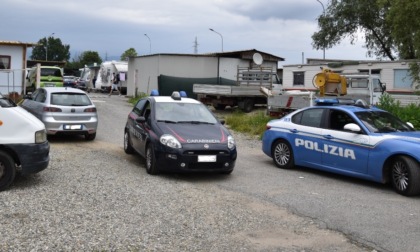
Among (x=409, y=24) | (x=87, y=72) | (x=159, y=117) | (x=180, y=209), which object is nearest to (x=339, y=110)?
(x=159, y=117)

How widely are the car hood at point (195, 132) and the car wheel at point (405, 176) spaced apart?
2.99 m

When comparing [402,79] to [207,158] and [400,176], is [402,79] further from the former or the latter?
[207,158]

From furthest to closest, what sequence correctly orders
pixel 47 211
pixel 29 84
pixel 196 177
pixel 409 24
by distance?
pixel 29 84 < pixel 409 24 < pixel 196 177 < pixel 47 211

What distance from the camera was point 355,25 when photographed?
128 ft

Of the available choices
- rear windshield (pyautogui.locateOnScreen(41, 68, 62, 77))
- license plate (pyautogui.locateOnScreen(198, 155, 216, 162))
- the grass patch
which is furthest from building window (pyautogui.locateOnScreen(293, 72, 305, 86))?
license plate (pyautogui.locateOnScreen(198, 155, 216, 162))

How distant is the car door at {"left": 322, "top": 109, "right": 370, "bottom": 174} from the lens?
27.4 ft

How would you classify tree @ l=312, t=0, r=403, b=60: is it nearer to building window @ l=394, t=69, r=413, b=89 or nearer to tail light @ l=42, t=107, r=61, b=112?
building window @ l=394, t=69, r=413, b=89

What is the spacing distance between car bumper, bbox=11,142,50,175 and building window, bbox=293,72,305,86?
25.8 metres

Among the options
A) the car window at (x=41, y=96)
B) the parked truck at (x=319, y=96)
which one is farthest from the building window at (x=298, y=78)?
the car window at (x=41, y=96)

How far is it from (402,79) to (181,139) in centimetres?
2122

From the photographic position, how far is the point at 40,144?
7.29 m

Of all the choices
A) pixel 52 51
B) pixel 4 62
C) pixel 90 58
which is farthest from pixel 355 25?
pixel 52 51

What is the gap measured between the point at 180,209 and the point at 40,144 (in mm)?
2524

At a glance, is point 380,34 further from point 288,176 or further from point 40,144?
point 40,144
